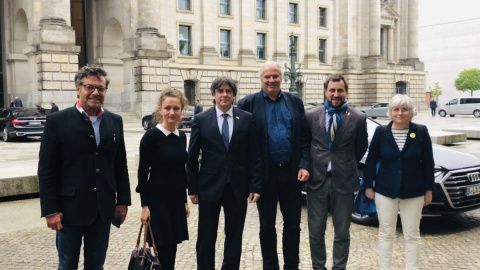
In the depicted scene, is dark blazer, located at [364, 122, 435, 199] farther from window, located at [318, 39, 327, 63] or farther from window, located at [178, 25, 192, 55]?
window, located at [318, 39, 327, 63]

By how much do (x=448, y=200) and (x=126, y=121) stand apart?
2632 centimetres

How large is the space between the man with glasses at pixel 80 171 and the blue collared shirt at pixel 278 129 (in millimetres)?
1611

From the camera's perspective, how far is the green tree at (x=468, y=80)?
79.8 metres

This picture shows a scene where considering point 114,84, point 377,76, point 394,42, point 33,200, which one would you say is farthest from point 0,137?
point 394,42

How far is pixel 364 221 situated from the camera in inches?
282

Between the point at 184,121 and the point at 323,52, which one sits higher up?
the point at 323,52

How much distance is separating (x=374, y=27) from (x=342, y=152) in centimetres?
4841

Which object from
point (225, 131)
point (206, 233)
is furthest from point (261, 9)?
point (206, 233)

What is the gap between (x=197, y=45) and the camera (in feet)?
133

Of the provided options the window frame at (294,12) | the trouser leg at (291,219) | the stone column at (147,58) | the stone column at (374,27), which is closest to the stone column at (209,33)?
the window frame at (294,12)

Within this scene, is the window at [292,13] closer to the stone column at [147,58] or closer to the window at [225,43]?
the window at [225,43]

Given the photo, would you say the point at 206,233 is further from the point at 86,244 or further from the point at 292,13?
the point at 292,13

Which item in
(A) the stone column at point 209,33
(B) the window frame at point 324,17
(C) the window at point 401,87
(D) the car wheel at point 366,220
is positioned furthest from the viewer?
(C) the window at point 401,87

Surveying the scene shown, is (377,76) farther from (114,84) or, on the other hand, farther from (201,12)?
(114,84)
